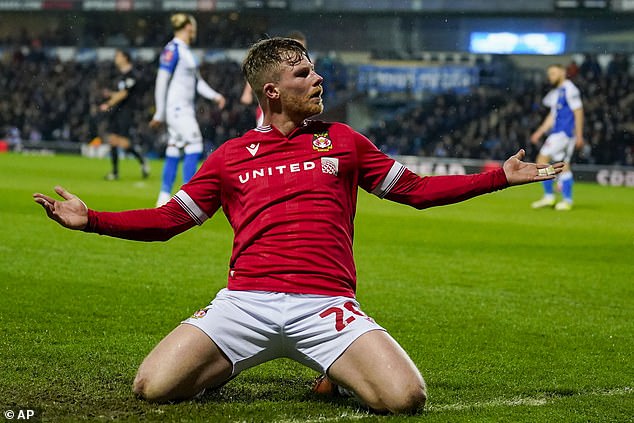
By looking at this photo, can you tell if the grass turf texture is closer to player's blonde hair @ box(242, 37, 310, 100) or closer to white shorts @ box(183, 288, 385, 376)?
white shorts @ box(183, 288, 385, 376)

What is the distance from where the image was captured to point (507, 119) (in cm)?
3189

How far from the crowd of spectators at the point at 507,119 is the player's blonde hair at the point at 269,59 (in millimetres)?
24418

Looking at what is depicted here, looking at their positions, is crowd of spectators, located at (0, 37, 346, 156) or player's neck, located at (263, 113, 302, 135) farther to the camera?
crowd of spectators, located at (0, 37, 346, 156)

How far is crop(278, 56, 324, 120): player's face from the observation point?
488cm

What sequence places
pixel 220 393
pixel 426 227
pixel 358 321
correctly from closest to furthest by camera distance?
1. pixel 358 321
2. pixel 220 393
3. pixel 426 227

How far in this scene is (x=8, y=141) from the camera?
3416 cm

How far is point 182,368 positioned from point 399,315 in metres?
2.98

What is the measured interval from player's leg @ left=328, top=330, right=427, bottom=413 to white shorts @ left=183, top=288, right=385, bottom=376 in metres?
0.05

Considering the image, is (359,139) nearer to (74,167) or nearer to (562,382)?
(562,382)

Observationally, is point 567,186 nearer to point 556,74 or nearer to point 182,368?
point 556,74

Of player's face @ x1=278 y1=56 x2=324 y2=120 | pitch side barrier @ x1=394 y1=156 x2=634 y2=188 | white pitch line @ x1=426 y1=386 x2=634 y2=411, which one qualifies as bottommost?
pitch side barrier @ x1=394 y1=156 x2=634 y2=188

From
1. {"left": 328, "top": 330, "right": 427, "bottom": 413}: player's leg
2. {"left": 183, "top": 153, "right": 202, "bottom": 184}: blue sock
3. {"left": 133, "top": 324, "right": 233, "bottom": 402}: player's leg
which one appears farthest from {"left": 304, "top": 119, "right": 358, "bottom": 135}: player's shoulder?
{"left": 183, "top": 153, "right": 202, "bottom": 184}: blue sock

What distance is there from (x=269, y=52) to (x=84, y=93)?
1398 inches

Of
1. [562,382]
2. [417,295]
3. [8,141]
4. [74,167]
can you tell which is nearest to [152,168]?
[74,167]
